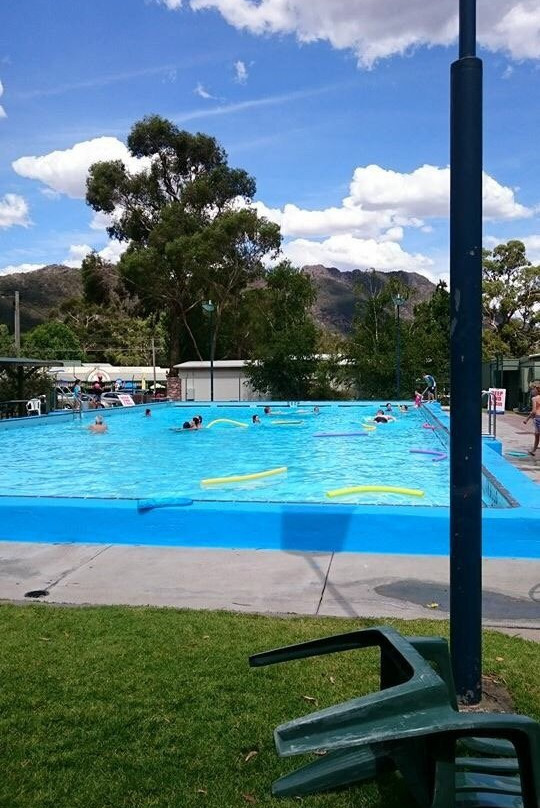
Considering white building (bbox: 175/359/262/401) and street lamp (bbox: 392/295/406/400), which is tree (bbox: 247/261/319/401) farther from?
street lamp (bbox: 392/295/406/400)

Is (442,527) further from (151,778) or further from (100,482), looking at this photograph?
(100,482)

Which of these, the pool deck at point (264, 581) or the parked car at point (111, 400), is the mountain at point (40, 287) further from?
the pool deck at point (264, 581)

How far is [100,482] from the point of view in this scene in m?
12.9

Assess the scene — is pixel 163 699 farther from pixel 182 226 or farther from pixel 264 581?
pixel 182 226

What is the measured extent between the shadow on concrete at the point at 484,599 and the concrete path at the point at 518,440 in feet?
21.9

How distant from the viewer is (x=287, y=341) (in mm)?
36562

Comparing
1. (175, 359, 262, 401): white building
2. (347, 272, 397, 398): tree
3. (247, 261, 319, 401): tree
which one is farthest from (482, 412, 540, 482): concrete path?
(175, 359, 262, 401): white building

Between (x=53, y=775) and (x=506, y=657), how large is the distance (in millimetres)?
2609

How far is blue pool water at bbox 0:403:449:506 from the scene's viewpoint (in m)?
11.9

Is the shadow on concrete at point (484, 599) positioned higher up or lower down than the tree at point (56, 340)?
lower down

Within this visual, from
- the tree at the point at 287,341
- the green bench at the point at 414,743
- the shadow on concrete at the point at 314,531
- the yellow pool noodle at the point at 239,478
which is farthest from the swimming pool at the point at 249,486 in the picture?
the tree at the point at 287,341

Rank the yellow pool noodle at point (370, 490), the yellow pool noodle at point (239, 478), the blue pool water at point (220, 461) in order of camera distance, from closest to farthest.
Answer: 1. the yellow pool noodle at point (370, 490)
2. the blue pool water at point (220, 461)
3. the yellow pool noodle at point (239, 478)

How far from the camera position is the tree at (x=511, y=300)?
47.7 meters

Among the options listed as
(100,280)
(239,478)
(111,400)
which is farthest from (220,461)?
(100,280)
